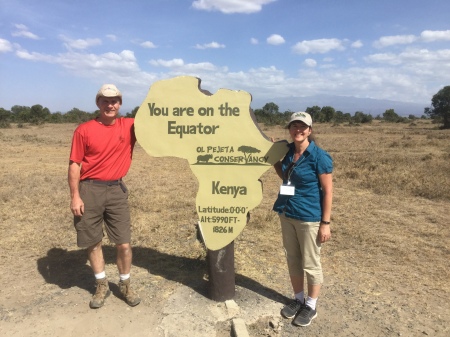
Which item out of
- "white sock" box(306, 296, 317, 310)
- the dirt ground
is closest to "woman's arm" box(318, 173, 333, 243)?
"white sock" box(306, 296, 317, 310)

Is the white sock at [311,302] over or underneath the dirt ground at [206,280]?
over

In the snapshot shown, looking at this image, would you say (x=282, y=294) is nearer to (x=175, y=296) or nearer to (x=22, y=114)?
(x=175, y=296)

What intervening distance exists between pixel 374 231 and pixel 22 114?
42.0m

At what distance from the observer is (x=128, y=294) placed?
3426 millimetres

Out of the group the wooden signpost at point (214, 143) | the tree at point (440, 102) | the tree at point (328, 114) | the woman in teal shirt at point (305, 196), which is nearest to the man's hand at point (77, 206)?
the wooden signpost at point (214, 143)

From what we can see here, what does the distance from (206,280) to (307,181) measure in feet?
5.83

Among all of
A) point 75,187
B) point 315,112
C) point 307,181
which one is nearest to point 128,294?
point 75,187

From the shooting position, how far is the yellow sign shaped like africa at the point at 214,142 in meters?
3.05

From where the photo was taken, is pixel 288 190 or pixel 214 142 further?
pixel 214 142

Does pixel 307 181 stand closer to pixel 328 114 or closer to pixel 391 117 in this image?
pixel 328 114

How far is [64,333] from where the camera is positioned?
303 centimetres

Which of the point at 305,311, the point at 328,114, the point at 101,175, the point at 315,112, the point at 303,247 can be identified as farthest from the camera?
the point at 315,112

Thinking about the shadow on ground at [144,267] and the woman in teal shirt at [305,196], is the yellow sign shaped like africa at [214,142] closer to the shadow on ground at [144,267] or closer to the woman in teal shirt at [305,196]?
the woman in teal shirt at [305,196]

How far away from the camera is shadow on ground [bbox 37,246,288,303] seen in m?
3.80
